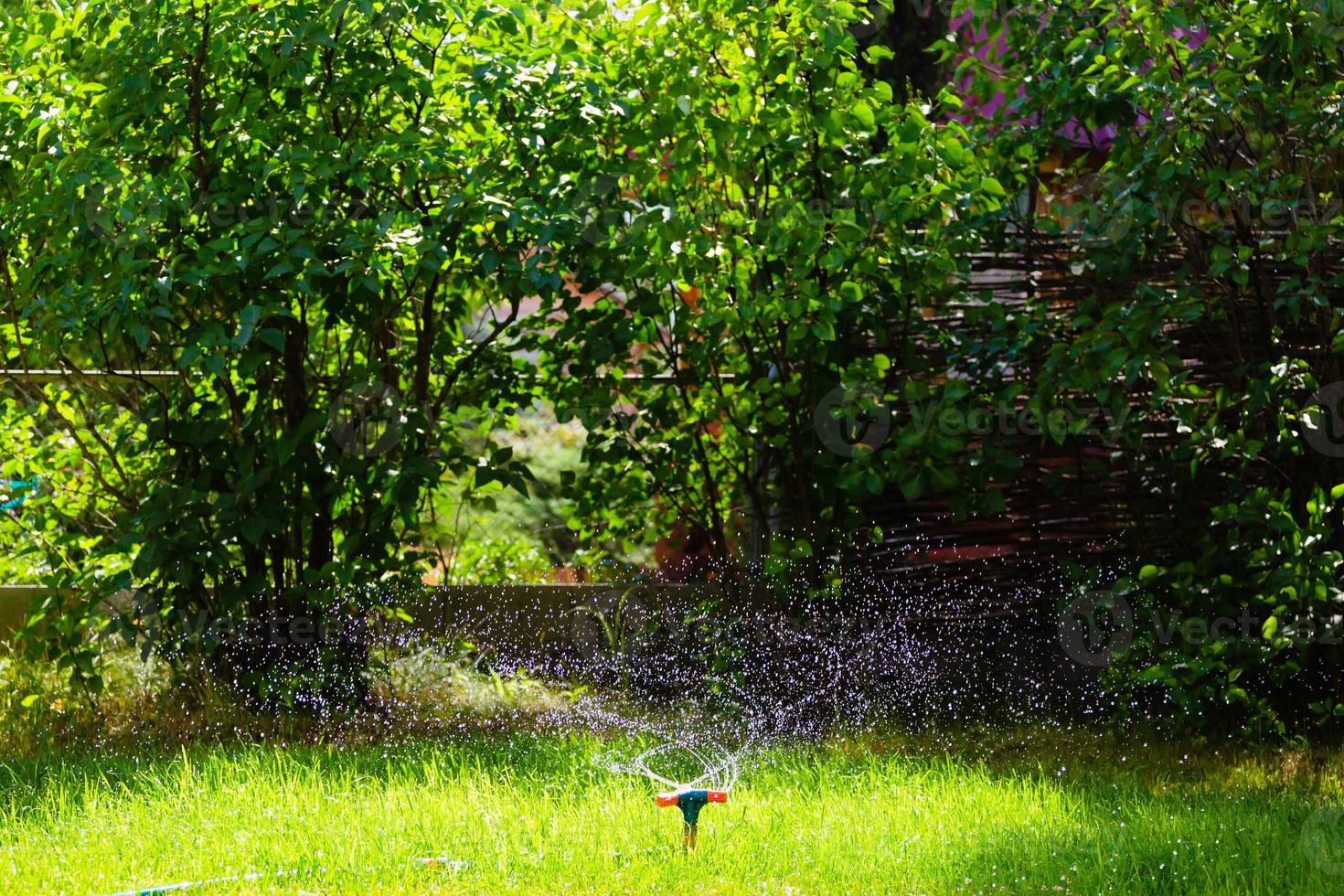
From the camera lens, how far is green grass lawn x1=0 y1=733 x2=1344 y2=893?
121 inches

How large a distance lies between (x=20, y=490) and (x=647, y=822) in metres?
2.98

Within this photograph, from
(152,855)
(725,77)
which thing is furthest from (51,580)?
(725,77)

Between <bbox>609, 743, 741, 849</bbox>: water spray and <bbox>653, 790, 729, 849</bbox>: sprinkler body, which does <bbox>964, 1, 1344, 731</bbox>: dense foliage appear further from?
<bbox>653, 790, 729, 849</bbox>: sprinkler body

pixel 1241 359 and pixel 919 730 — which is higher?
pixel 1241 359

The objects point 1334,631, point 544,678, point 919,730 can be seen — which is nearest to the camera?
point 1334,631

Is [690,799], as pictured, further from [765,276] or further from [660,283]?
[765,276]

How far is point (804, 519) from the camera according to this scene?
529 centimetres

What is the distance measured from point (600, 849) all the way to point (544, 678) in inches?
91.2

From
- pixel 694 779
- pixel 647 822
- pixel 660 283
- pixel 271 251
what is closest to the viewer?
pixel 647 822

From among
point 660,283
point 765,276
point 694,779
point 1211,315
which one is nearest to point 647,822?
point 694,779

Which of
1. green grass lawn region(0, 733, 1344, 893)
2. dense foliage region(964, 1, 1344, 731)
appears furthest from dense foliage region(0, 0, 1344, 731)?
green grass lawn region(0, 733, 1344, 893)

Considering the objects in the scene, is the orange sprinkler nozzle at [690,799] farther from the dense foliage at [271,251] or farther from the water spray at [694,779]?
the dense foliage at [271,251]

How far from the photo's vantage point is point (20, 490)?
5.17 m

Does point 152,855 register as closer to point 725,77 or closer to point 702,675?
point 702,675
